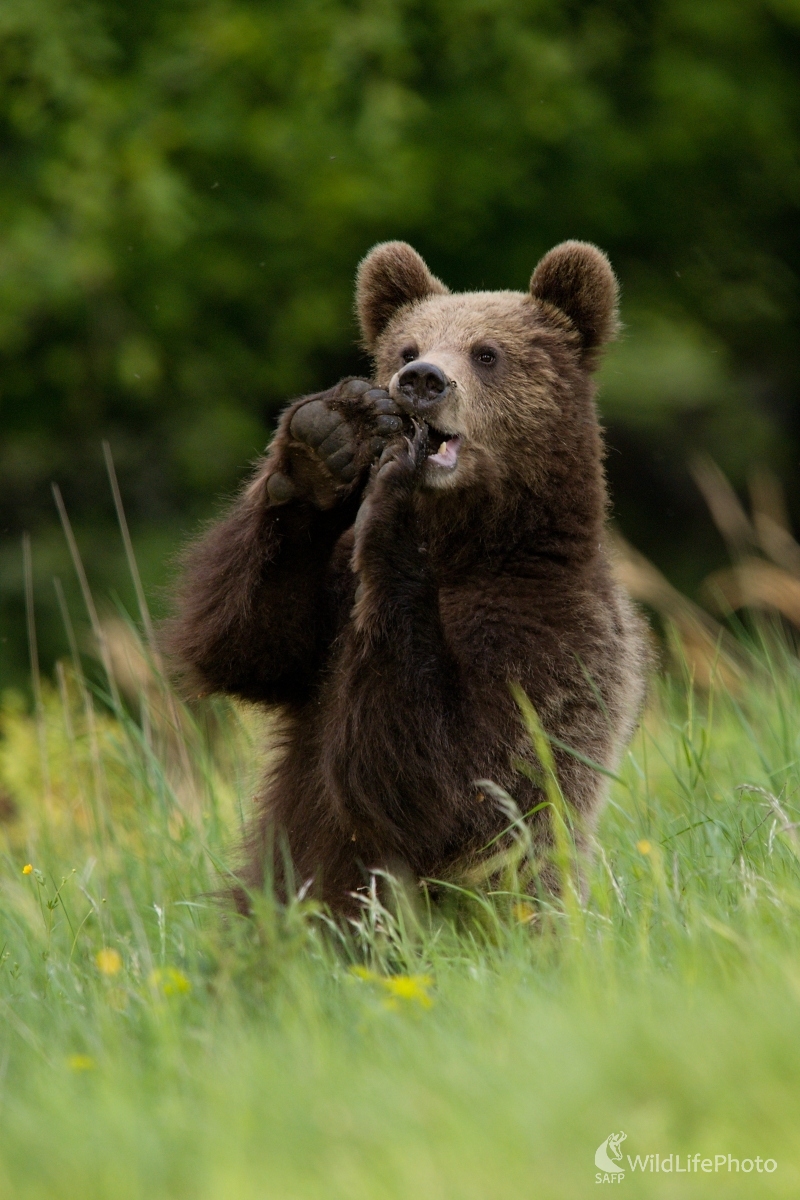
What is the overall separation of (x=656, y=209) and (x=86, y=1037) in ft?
35.8

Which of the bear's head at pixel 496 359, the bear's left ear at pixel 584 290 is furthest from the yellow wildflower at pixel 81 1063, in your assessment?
the bear's left ear at pixel 584 290

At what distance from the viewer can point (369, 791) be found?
3.94 metres

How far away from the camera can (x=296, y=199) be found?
1209cm

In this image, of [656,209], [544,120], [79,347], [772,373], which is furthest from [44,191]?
[772,373]

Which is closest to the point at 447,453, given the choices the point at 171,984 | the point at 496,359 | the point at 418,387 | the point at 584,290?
the point at 418,387

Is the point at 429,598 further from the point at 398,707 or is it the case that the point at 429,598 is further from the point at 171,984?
the point at 171,984

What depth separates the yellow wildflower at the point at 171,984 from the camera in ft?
10.5

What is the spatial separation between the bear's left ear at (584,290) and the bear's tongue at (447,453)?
624 mm

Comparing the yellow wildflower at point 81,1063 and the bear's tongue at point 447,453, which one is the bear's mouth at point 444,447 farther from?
the yellow wildflower at point 81,1063

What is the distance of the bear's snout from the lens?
166 inches

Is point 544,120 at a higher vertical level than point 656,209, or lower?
higher

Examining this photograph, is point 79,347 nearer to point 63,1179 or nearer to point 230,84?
point 230,84

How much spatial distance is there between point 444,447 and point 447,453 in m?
0.03

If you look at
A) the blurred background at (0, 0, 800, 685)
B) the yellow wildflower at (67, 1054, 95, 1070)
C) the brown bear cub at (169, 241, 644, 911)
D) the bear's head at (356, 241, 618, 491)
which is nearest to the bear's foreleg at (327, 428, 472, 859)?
the brown bear cub at (169, 241, 644, 911)
